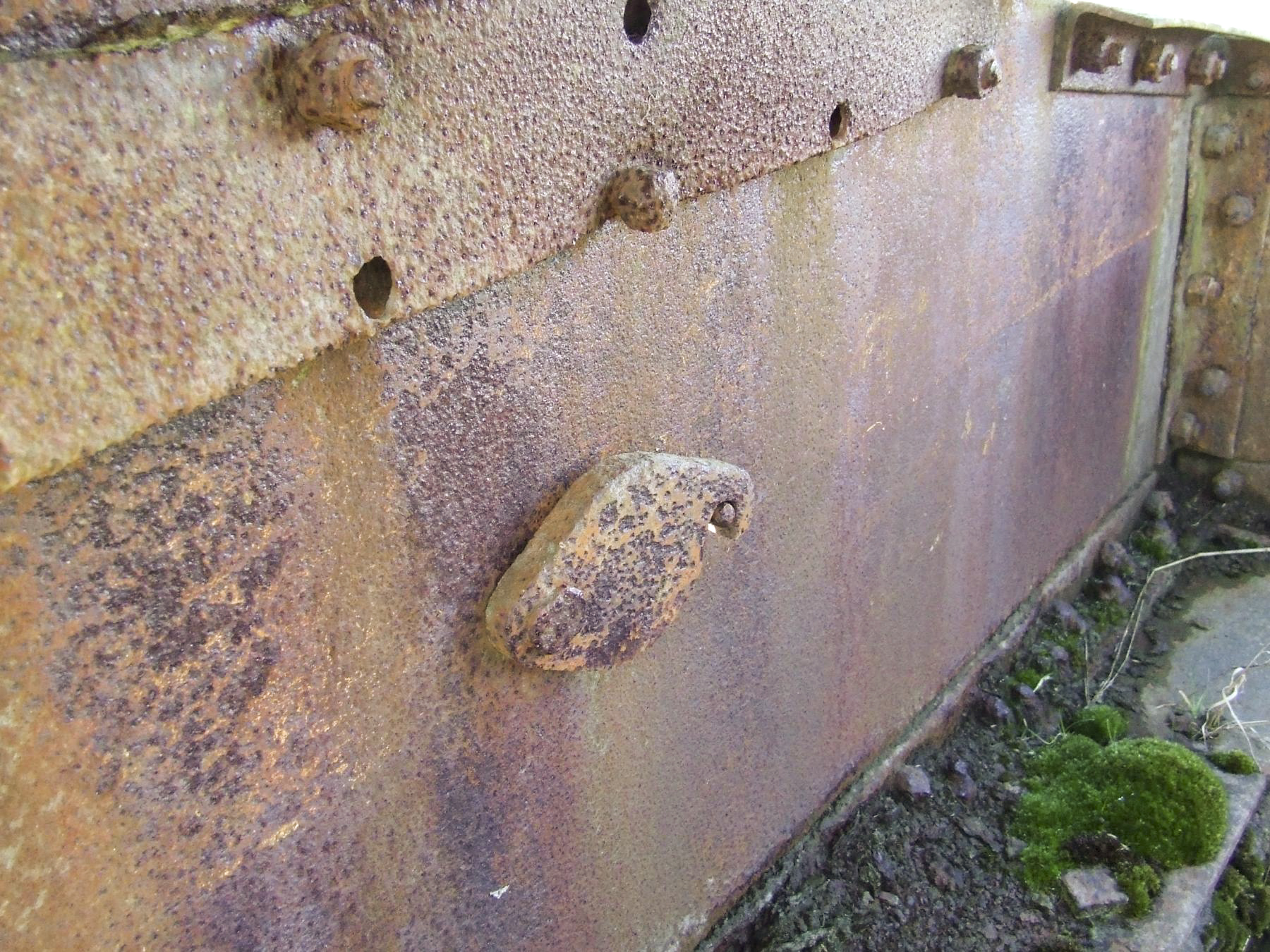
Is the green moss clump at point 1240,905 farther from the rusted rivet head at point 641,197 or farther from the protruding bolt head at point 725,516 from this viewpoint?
the rusted rivet head at point 641,197

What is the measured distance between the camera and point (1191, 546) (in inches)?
143

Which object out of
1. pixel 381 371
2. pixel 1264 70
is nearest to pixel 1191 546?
pixel 1264 70

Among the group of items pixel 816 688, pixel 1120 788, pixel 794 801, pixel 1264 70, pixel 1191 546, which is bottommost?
pixel 1191 546

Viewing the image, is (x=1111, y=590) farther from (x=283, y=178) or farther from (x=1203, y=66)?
(x=283, y=178)

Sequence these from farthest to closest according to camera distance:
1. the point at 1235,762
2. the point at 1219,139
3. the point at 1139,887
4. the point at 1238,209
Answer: the point at 1238,209 < the point at 1219,139 < the point at 1235,762 < the point at 1139,887

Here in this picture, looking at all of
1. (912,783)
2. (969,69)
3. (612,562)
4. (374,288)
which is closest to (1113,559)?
(912,783)

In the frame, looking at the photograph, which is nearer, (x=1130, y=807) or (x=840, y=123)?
(x=840, y=123)

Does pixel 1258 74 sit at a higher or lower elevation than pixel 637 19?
lower

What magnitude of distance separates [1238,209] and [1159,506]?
0.99 metres

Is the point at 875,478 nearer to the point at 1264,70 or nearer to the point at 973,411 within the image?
the point at 973,411

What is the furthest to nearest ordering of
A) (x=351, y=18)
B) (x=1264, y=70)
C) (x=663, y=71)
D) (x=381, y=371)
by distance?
(x=1264, y=70), (x=663, y=71), (x=381, y=371), (x=351, y=18)

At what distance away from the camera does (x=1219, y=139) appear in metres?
3.29

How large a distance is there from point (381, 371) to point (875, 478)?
1165 mm

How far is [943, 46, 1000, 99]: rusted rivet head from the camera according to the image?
1.67 m
